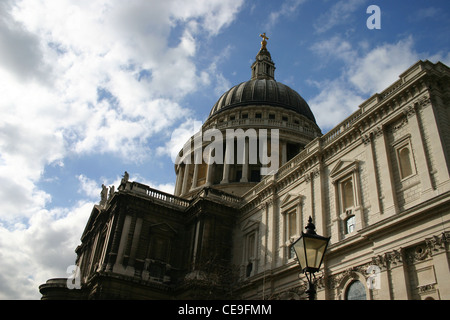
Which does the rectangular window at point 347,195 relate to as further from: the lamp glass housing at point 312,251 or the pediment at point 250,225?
the lamp glass housing at point 312,251

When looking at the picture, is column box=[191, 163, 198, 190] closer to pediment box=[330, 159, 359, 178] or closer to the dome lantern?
the dome lantern

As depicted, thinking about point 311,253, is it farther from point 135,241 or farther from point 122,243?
point 135,241

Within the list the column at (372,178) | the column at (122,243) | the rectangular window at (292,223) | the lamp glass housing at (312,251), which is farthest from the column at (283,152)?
the lamp glass housing at (312,251)

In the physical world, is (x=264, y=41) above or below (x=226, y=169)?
above

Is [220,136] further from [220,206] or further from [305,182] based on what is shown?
[305,182]

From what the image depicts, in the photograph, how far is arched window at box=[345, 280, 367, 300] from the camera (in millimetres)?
20344

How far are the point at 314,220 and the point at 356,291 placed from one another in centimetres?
558

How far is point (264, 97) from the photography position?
55125 mm

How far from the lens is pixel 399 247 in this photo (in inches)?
734

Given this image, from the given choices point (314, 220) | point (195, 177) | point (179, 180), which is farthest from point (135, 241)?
point (179, 180)

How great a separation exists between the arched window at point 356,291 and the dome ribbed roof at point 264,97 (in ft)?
117

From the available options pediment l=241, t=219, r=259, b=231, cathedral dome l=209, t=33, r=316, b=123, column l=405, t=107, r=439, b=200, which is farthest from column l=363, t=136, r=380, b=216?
cathedral dome l=209, t=33, r=316, b=123

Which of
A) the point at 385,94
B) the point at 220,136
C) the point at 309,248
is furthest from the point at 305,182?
the point at 220,136
